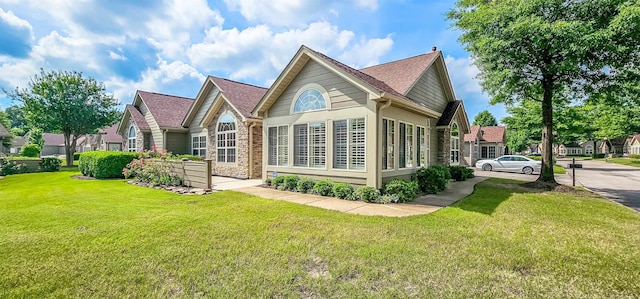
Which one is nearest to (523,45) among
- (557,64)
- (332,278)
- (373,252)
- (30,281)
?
(557,64)

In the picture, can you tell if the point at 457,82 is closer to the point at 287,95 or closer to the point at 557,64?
the point at 557,64

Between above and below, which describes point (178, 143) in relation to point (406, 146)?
above

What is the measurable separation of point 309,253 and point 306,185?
5832mm

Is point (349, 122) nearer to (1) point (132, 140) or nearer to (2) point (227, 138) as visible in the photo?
(2) point (227, 138)

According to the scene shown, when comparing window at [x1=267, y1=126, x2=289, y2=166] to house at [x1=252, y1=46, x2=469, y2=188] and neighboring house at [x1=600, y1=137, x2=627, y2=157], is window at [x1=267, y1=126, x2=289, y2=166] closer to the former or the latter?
house at [x1=252, y1=46, x2=469, y2=188]

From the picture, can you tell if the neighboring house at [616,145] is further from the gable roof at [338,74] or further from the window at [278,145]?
the window at [278,145]

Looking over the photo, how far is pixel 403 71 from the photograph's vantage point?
13.3 m

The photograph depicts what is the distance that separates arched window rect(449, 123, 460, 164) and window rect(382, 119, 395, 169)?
6801 mm

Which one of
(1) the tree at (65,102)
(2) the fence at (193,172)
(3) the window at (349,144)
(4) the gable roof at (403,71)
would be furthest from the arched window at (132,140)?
(4) the gable roof at (403,71)

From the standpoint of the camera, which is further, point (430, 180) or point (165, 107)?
point (165, 107)

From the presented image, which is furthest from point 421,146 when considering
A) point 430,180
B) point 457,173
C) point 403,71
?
point 457,173

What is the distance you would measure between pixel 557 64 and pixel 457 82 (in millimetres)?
5283

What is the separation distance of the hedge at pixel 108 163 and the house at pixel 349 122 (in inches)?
352

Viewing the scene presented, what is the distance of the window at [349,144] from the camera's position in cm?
924
